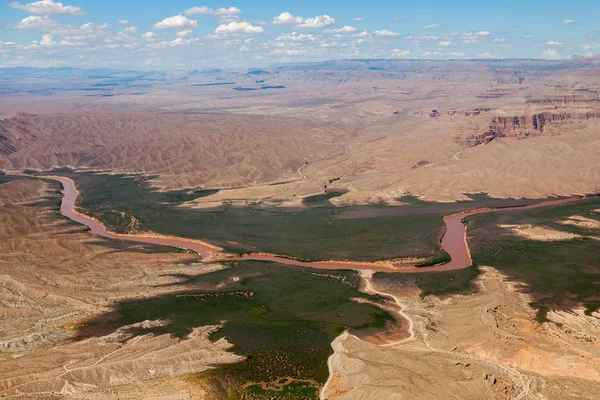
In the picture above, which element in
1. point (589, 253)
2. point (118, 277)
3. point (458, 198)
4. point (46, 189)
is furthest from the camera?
point (46, 189)

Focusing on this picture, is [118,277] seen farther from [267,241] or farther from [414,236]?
[414,236]

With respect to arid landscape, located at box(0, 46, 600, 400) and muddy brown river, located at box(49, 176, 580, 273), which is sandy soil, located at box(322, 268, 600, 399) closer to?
arid landscape, located at box(0, 46, 600, 400)

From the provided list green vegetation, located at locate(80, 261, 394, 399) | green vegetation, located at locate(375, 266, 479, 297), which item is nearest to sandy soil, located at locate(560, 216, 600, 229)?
green vegetation, located at locate(375, 266, 479, 297)

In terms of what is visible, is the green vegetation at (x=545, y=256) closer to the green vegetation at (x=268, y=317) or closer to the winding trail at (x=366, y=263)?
the winding trail at (x=366, y=263)

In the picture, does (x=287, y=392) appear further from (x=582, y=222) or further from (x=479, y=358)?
(x=582, y=222)

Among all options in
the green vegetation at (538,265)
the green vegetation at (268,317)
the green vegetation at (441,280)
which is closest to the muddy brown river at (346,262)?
the green vegetation at (538,265)

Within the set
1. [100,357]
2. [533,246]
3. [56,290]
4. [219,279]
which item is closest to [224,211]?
[219,279]

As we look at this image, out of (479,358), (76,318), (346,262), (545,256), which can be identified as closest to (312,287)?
(346,262)
